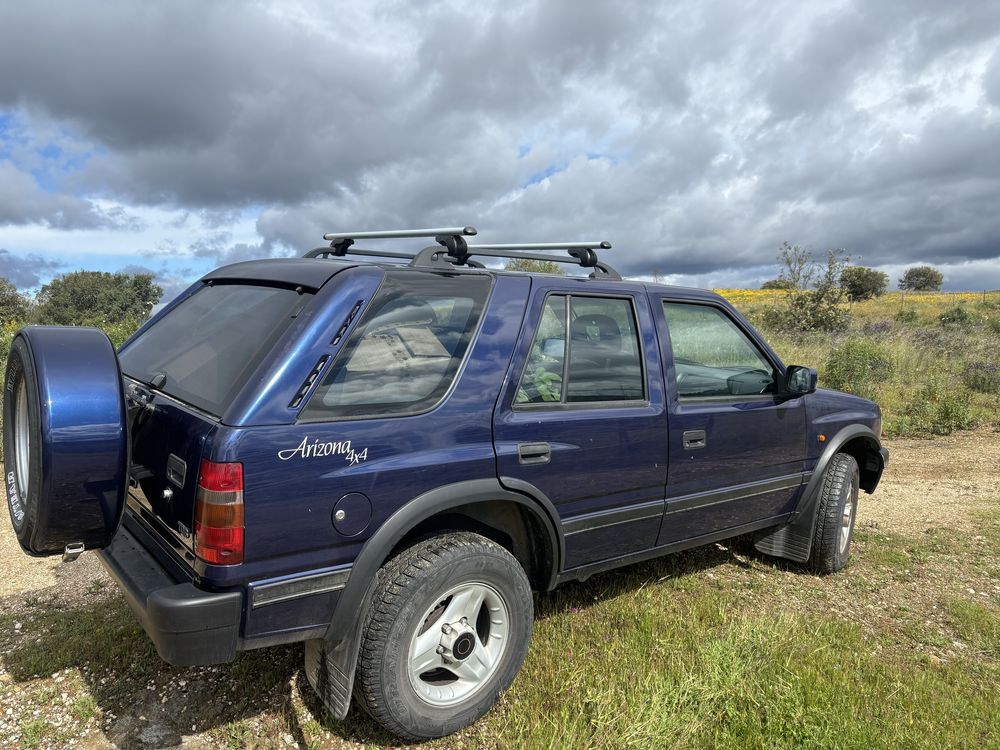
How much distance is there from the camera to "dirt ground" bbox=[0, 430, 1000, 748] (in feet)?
8.57

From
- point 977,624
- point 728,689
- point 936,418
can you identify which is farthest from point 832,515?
point 936,418

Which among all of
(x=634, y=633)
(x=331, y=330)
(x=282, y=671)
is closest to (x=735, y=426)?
(x=634, y=633)

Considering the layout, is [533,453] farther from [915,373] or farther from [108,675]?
[915,373]

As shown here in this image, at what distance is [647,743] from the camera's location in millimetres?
2539

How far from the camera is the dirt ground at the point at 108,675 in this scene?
103 inches

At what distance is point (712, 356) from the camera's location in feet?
12.5

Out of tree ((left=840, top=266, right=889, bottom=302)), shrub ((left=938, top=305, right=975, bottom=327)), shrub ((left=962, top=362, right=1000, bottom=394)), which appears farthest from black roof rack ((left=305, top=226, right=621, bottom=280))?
tree ((left=840, top=266, right=889, bottom=302))

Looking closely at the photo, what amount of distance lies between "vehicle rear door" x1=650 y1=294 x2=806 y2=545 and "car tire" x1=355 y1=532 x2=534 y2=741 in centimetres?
104

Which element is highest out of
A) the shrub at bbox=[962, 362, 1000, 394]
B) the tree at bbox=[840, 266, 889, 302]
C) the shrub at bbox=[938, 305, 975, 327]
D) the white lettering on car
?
the tree at bbox=[840, 266, 889, 302]

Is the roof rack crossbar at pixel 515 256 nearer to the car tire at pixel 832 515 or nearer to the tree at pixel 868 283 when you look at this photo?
the car tire at pixel 832 515

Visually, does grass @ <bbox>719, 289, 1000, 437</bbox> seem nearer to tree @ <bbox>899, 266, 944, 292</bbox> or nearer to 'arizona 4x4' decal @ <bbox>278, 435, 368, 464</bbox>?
'arizona 4x4' decal @ <bbox>278, 435, 368, 464</bbox>

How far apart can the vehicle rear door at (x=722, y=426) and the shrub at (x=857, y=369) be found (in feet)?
27.5

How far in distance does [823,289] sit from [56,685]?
2134cm

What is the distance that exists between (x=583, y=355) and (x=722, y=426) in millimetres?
921
